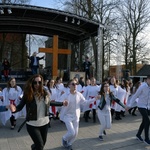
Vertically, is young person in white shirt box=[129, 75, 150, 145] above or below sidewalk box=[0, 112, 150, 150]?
above

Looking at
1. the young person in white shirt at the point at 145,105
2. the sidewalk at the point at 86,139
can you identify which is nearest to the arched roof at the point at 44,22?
the sidewalk at the point at 86,139

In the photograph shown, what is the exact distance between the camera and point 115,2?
96.5 feet

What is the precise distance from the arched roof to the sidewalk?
866 centimetres

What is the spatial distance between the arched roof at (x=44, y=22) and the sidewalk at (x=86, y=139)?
341 inches

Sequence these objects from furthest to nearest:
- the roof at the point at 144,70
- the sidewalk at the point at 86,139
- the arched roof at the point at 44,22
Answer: the roof at the point at 144,70 → the arched roof at the point at 44,22 → the sidewalk at the point at 86,139

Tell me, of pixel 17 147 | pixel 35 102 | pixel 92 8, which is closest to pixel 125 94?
pixel 17 147

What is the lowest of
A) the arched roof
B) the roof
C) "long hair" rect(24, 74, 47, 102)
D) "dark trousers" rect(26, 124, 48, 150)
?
"dark trousers" rect(26, 124, 48, 150)

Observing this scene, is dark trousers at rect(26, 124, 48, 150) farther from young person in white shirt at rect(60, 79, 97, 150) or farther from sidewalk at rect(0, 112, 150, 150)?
sidewalk at rect(0, 112, 150, 150)

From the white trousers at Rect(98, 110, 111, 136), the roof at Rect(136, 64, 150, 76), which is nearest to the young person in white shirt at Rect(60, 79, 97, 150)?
the white trousers at Rect(98, 110, 111, 136)

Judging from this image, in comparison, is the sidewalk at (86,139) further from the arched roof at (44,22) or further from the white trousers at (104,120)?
the arched roof at (44,22)

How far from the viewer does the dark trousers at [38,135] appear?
4.25 metres

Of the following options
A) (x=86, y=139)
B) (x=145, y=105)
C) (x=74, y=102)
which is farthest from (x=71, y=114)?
(x=145, y=105)

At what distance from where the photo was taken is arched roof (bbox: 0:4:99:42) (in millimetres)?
15437

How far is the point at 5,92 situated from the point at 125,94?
534cm
